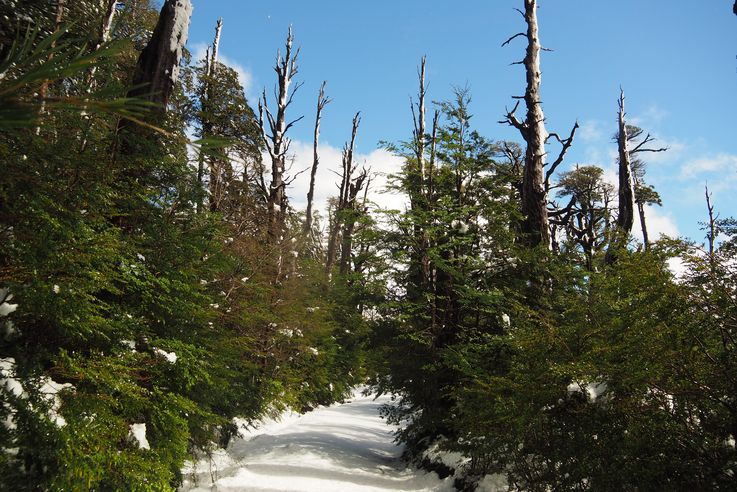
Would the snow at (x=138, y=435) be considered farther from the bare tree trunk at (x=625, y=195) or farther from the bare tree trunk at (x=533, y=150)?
the bare tree trunk at (x=625, y=195)

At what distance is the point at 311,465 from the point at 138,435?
429 cm

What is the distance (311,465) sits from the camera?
6.72 metres

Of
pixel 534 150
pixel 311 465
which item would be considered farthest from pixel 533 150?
pixel 311 465

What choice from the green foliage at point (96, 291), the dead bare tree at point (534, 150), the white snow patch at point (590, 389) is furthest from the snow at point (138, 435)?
the dead bare tree at point (534, 150)

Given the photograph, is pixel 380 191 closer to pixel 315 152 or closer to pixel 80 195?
pixel 80 195

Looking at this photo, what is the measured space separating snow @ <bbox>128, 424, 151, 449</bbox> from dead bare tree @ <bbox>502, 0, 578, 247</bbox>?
590 centimetres

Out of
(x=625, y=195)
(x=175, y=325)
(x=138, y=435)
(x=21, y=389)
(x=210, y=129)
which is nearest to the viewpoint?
(x=21, y=389)

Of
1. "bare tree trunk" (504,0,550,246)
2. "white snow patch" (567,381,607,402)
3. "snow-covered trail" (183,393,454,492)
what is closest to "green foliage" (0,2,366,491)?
"snow-covered trail" (183,393,454,492)

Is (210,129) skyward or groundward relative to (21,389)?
skyward

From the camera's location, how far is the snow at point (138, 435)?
3012mm

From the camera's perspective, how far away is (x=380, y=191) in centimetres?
866

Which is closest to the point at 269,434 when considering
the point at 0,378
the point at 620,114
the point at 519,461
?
the point at 519,461

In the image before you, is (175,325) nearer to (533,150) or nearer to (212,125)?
(533,150)

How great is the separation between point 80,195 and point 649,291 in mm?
4025
